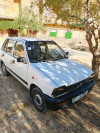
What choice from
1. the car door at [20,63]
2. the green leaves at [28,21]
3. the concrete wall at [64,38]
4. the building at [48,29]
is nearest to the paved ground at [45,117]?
the car door at [20,63]

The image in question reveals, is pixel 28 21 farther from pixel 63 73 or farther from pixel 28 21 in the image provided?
pixel 63 73

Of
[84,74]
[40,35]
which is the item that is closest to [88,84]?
[84,74]

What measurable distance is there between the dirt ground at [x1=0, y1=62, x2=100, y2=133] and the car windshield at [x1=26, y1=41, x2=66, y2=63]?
4.59ft

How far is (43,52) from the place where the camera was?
3189 mm

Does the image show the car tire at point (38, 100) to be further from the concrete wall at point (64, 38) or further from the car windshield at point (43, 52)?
the concrete wall at point (64, 38)

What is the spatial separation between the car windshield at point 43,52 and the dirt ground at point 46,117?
1.40 m

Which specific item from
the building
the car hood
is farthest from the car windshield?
the building

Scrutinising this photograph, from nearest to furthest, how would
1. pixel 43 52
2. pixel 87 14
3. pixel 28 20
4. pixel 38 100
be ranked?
pixel 38 100 < pixel 43 52 < pixel 87 14 < pixel 28 20

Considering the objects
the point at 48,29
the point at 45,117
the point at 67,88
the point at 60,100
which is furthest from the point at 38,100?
the point at 48,29

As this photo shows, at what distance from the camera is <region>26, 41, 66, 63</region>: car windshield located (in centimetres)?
280

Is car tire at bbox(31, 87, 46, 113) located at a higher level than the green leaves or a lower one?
lower

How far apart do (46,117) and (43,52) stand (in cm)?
194

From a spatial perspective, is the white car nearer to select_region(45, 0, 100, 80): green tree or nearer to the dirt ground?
the dirt ground

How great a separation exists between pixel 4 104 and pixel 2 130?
0.85 meters
